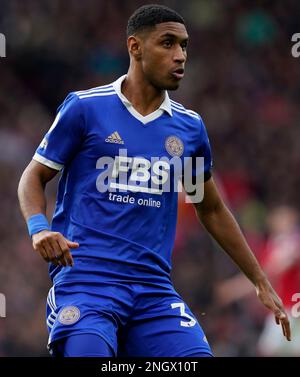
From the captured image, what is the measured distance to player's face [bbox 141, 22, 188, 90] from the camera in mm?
6629

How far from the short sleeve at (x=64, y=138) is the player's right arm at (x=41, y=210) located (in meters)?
0.05

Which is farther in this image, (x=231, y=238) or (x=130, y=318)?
(x=231, y=238)

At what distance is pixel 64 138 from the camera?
642 centimetres

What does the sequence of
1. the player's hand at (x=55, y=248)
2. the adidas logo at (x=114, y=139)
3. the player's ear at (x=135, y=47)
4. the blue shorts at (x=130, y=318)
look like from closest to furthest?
the player's hand at (x=55, y=248)
the blue shorts at (x=130, y=318)
the adidas logo at (x=114, y=139)
the player's ear at (x=135, y=47)

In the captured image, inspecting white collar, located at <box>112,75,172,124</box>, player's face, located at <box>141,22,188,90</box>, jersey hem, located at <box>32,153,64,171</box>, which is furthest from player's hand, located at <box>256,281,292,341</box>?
jersey hem, located at <box>32,153,64,171</box>

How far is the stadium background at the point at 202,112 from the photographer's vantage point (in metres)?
14.0

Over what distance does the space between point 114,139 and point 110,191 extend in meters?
0.29

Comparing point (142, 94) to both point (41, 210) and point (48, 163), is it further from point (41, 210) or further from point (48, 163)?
point (41, 210)

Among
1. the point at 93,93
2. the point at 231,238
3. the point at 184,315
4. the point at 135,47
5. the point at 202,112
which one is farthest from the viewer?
the point at 202,112

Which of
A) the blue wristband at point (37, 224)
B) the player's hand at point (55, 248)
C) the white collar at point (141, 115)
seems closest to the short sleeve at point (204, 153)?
the white collar at point (141, 115)

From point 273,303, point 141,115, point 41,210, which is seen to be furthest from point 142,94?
point 273,303

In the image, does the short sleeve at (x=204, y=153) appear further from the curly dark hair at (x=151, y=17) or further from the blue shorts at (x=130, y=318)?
the blue shorts at (x=130, y=318)

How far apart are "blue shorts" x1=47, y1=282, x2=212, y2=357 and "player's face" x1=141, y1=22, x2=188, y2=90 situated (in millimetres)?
1185
